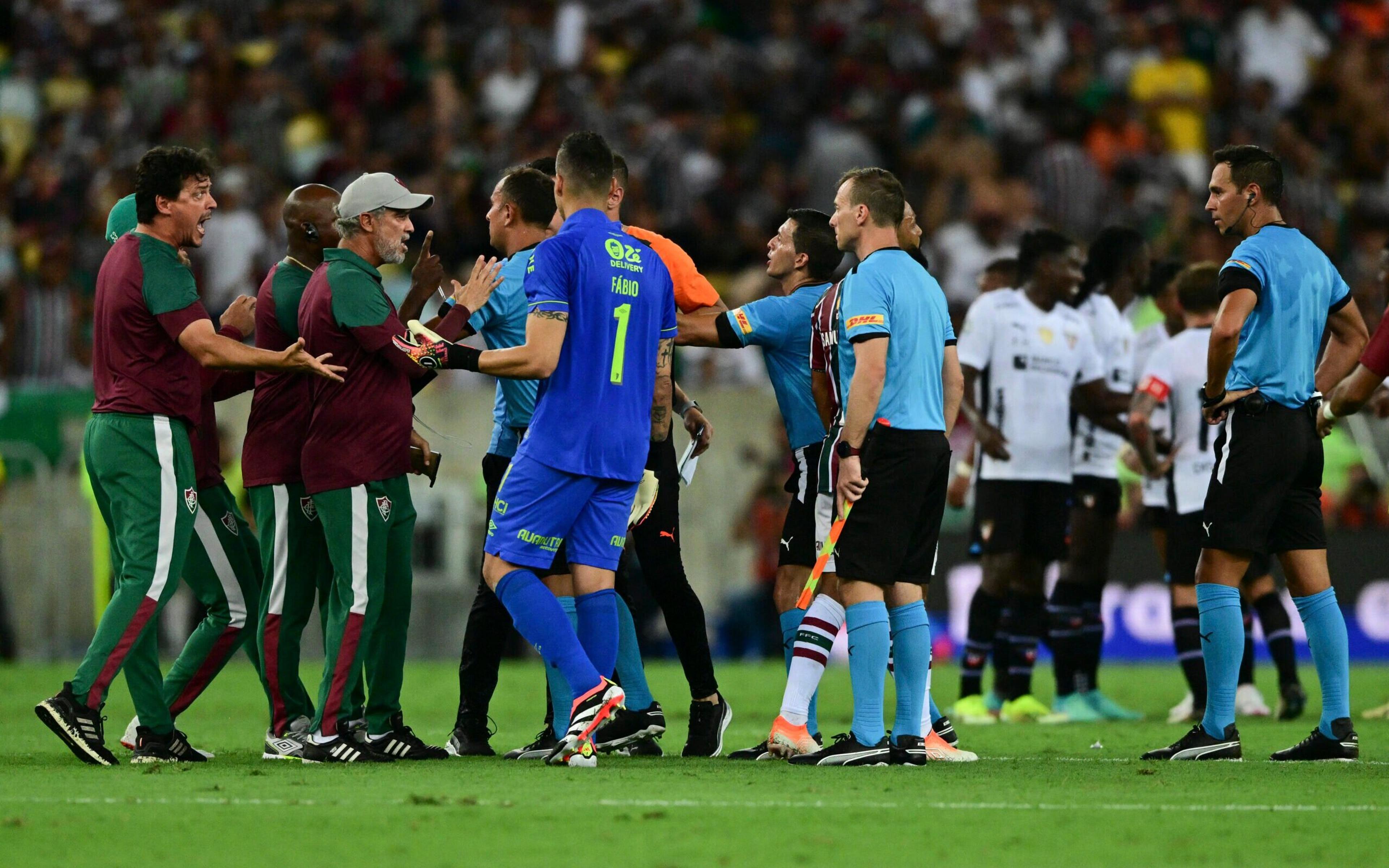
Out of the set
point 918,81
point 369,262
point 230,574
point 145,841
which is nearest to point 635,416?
point 369,262

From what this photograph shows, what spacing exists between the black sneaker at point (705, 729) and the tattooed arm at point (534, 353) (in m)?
1.91

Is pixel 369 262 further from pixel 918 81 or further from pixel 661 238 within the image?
pixel 918 81

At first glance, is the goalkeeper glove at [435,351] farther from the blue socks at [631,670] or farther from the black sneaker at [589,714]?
the blue socks at [631,670]

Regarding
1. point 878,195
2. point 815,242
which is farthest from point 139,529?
A: point 878,195

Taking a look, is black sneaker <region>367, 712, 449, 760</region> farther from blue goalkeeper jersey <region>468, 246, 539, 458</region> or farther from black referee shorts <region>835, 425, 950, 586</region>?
black referee shorts <region>835, 425, 950, 586</region>

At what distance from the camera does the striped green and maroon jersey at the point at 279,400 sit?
8.09 metres

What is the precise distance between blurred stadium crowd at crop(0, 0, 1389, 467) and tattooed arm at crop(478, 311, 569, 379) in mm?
10385

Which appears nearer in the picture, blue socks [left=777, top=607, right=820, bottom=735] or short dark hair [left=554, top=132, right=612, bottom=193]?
short dark hair [left=554, top=132, right=612, bottom=193]

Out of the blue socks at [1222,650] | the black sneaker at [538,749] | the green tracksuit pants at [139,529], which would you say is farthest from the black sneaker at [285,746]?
the blue socks at [1222,650]

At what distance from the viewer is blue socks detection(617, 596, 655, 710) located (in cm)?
842

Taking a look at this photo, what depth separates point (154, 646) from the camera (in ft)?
26.0

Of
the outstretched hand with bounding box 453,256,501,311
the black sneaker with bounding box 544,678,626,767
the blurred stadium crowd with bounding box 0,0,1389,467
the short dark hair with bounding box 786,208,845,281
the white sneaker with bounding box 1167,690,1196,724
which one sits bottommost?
the white sneaker with bounding box 1167,690,1196,724

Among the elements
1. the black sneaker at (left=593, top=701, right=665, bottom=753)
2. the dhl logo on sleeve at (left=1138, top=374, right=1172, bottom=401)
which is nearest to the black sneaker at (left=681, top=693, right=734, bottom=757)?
the black sneaker at (left=593, top=701, right=665, bottom=753)

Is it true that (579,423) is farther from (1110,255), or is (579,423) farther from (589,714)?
(1110,255)
